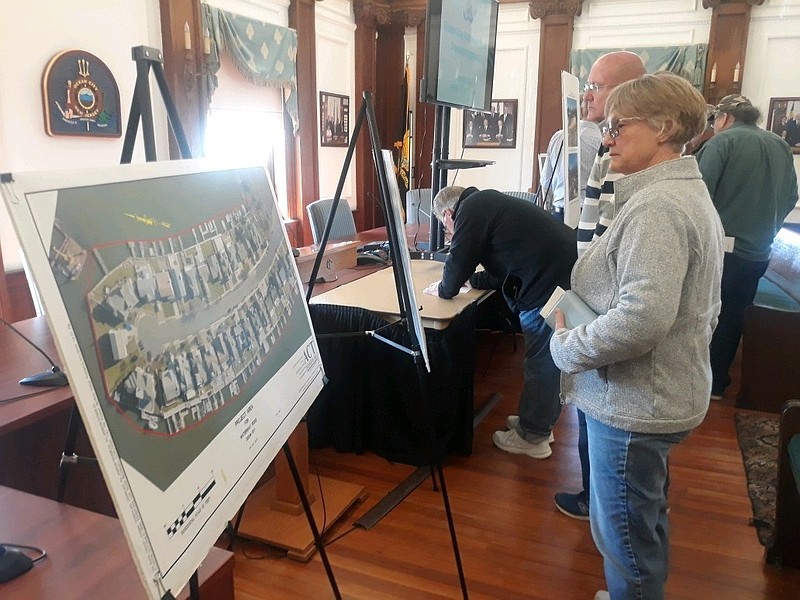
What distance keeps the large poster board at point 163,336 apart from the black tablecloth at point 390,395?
1341 millimetres

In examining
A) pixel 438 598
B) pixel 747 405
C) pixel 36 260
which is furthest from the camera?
pixel 747 405

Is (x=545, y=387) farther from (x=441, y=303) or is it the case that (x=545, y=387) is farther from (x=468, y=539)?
(x=468, y=539)

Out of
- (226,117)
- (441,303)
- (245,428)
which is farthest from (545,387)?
(226,117)

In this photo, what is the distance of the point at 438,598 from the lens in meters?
Answer: 1.80

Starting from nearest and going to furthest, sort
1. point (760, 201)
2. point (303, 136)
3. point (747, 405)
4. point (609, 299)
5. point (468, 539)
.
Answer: point (609, 299)
point (468, 539)
point (760, 201)
point (747, 405)
point (303, 136)

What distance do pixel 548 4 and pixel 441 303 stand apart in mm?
4609

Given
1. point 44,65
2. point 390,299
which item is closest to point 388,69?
point 44,65

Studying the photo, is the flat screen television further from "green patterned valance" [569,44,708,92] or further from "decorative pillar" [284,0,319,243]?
"green patterned valance" [569,44,708,92]

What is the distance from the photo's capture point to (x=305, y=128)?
209 inches

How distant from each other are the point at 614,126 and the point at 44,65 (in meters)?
2.98

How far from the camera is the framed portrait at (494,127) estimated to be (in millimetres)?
6262

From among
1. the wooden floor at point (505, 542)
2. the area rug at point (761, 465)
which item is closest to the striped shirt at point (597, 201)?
the wooden floor at point (505, 542)

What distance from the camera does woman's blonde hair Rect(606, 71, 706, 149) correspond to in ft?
4.03

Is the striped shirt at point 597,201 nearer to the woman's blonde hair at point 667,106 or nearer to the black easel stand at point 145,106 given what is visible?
the woman's blonde hair at point 667,106
